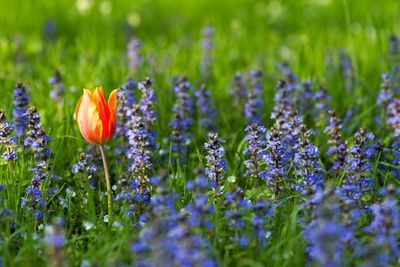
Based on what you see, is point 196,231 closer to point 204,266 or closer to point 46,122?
point 204,266

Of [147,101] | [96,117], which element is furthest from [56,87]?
[96,117]

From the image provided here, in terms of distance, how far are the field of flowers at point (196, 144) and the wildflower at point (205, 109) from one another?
19mm

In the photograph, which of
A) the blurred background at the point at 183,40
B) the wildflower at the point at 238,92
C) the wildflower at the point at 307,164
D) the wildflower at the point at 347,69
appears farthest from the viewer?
the blurred background at the point at 183,40

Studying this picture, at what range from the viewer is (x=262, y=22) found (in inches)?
362

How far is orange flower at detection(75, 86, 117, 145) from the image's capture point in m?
3.56

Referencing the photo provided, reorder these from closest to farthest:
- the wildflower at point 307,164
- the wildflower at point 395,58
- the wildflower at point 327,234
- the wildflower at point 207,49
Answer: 1. the wildflower at point 327,234
2. the wildflower at point 307,164
3. the wildflower at point 395,58
4. the wildflower at point 207,49

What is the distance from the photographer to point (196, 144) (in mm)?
4715

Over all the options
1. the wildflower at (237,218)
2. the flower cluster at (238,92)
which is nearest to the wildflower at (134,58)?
the flower cluster at (238,92)

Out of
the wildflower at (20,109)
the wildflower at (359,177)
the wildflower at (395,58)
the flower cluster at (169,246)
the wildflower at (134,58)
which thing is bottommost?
the flower cluster at (169,246)

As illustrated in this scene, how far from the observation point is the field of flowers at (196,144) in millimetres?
3055

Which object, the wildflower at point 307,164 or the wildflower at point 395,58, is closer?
the wildflower at point 307,164

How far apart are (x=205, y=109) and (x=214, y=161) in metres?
1.69

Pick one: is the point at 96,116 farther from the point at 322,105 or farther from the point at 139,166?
the point at 322,105

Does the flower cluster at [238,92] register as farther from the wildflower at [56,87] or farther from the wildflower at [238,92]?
the wildflower at [56,87]
